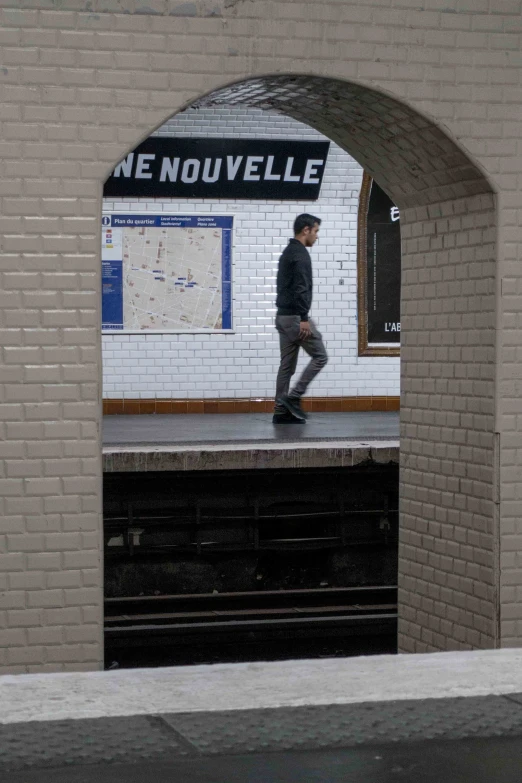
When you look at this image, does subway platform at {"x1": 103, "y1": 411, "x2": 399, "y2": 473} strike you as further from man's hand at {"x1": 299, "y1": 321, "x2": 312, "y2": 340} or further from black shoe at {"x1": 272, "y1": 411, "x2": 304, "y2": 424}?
man's hand at {"x1": 299, "y1": 321, "x2": 312, "y2": 340}

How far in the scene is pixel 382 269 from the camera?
14234 millimetres

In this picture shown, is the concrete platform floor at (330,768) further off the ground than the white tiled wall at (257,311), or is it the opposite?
the white tiled wall at (257,311)

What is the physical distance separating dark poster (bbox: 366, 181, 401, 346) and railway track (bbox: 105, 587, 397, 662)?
5986 mm

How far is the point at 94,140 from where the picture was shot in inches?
192

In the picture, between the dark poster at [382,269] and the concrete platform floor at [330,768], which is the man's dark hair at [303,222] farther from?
the concrete platform floor at [330,768]

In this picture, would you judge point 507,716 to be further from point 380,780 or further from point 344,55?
point 344,55

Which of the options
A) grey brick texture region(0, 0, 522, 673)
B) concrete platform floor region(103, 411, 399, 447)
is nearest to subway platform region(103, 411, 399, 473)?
concrete platform floor region(103, 411, 399, 447)

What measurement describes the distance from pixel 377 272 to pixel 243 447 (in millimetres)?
6135

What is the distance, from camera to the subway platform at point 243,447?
27.3ft

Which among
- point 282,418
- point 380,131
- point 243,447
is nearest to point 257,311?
point 282,418

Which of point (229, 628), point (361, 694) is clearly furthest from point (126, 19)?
point (229, 628)

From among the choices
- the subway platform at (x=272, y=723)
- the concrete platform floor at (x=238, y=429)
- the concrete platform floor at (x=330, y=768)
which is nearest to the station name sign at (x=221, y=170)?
the concrete platform floor at (x=238, y=429)

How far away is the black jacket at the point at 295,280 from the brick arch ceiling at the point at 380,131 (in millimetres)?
4372

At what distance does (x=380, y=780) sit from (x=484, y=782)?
0.24m
